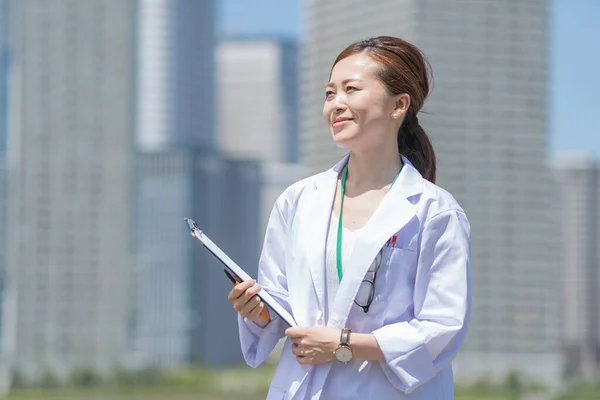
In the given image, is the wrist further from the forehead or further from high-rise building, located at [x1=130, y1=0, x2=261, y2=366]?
high-rise building, located at [x1=130, y1=0, x2=261, y2=366]

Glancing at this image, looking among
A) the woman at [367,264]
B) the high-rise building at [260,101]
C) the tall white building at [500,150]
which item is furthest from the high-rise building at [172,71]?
the woman at [367,264]

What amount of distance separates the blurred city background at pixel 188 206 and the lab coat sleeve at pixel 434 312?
154ft

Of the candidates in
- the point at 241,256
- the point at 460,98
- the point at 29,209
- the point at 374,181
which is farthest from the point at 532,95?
the point at 374,181

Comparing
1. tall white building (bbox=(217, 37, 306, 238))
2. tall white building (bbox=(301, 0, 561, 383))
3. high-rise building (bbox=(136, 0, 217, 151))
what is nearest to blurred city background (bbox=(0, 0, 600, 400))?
tall white building (bbox=(301, 0, 561, 383))

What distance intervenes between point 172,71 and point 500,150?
191ft

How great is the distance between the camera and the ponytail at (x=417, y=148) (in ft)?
8.61

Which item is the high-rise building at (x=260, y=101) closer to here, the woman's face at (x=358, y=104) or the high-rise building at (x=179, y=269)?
the high-rise building at (x=179, y=269)

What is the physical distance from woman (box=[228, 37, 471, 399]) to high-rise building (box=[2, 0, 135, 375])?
250 ft

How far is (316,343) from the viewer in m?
2.33

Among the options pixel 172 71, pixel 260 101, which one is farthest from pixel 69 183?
pixel 260 101

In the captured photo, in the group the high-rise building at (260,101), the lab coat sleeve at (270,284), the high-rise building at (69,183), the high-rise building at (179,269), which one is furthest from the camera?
the high-rise building at (260,101)

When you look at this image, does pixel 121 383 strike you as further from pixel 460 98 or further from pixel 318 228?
pixel 318 228

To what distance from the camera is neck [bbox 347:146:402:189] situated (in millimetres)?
2506

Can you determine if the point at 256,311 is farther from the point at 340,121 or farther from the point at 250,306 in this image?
the point at 340,121
